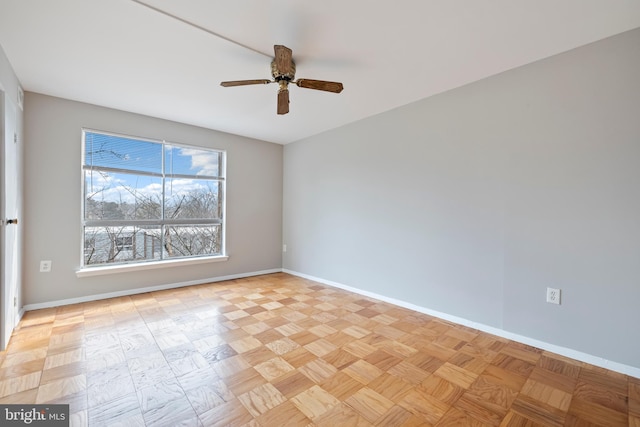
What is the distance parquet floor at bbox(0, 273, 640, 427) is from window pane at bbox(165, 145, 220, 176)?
191 centimetres

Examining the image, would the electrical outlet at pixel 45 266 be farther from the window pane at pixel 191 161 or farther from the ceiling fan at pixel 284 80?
the ceiling fan at pixel 284 80

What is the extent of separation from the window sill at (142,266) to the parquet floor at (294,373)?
46 cm

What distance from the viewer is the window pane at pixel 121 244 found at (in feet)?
10.4

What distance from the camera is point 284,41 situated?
1921 mm

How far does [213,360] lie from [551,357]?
2.47 m

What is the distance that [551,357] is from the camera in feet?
6.57

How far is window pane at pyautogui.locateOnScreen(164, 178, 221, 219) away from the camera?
3713 millimetres

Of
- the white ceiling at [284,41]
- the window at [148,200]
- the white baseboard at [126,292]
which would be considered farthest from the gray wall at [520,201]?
the window at [148,200]

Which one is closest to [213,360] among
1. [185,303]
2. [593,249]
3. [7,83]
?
[185,303]

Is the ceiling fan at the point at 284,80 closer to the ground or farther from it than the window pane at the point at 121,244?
farther from it

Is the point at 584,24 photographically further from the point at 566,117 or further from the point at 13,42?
the point at 13,42

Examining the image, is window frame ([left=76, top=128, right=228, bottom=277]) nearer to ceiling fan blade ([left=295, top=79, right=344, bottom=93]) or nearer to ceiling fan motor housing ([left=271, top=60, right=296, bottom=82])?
ceiling fan motor housing ([left=271, top=60, right=296, bottom=82])

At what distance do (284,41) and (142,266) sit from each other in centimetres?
310

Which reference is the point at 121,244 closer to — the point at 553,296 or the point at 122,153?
the point at 122,153
